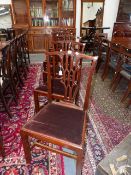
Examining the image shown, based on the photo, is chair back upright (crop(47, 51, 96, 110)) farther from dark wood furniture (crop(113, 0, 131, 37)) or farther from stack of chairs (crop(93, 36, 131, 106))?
dark wood furniture (crop(113, 0, 131, 37))

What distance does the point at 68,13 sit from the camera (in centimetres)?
508

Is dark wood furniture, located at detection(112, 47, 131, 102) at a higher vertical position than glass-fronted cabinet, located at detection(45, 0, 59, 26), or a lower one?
lower

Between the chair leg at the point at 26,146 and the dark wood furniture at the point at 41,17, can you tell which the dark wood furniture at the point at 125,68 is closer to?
the chair leg at the point at 26,146

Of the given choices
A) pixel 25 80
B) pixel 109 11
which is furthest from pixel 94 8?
pixel 25 80

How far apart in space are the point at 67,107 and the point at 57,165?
0.53 metres

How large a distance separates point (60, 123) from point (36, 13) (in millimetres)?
4684

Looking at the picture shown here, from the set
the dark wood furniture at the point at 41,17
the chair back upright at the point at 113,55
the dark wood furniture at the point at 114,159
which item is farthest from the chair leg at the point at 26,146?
the dark wood furniture at the point at 41,17

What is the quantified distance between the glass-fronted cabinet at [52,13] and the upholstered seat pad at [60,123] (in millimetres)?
4369

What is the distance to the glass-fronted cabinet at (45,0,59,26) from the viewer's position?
499cm

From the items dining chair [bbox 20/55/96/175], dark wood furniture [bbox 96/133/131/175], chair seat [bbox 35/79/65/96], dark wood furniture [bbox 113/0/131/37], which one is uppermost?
dark wood furniture [bbox 113/0/131/37]

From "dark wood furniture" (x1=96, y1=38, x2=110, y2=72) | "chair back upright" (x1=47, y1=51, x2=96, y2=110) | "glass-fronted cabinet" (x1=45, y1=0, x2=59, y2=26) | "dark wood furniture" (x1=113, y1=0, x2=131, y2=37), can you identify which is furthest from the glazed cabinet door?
"chair back upright" (x1=47, y1=51, x2=96, y2=110)

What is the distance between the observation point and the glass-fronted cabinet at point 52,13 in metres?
4.99

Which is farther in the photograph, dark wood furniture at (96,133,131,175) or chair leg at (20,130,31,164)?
chair leg at (20,130,31,164)

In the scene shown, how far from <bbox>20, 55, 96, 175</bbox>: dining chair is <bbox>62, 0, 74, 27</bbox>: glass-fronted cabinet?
4.17m
